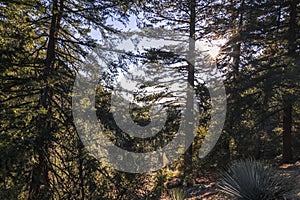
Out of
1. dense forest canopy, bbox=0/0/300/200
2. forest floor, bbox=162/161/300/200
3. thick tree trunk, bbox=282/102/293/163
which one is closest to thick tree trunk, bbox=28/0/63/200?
dense forest canopy, bbox=0/0/300/200

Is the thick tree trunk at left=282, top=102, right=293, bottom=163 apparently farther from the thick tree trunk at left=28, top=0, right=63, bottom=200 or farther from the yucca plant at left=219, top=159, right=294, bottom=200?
the thick tree trunk at left=28, top=0, right=63, bottom=200

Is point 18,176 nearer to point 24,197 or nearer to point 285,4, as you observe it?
point 24,197

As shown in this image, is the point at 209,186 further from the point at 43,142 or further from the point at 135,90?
the point at 43,142

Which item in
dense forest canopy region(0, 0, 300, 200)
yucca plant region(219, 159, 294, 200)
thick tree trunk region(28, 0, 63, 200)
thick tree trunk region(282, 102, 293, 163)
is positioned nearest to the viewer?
thick tree trunk region(28, 0, 63, 200)

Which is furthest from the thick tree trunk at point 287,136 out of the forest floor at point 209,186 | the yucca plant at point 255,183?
the yucca plant at point 255,183

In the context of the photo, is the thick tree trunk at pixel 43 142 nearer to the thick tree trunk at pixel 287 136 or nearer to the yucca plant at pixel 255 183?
the yucca plant at pixel 255 183

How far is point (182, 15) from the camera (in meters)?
11.7

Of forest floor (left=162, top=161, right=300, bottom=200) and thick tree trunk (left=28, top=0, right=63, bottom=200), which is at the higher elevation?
thick tree trunk (left=28, top=0, right=63, bottom=200)

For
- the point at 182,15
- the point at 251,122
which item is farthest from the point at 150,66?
the point at 251,122

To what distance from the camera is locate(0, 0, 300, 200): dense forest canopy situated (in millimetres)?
3629

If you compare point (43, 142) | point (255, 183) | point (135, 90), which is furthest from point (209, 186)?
point (43, 142)

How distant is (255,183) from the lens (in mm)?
5477

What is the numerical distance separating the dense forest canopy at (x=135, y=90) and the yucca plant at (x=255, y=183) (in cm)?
165

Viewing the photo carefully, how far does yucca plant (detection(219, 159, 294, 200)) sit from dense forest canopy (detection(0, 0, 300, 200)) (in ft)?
5.40
